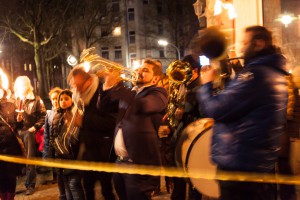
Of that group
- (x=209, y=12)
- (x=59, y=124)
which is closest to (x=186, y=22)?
(x=209, y=12)

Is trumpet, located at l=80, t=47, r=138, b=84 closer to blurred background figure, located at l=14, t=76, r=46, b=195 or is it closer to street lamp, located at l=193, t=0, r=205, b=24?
blurred background figure, located at l=14, t=76, r=46, b=195

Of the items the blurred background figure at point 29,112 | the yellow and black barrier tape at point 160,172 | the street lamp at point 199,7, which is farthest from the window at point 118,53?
the yellow and black barrier tape at point 160,172

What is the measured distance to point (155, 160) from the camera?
443cm

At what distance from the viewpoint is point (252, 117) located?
3.10m

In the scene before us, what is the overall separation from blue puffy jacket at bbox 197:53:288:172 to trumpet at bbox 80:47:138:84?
78.1 inches

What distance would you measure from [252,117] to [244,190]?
53 cm

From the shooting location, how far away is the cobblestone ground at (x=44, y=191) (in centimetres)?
711

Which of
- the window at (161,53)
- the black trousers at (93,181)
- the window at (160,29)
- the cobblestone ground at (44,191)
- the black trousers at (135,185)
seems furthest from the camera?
the window at (161,53)

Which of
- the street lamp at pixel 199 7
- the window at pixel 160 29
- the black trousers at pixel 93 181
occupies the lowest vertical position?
the black trousers at pixel 93 181

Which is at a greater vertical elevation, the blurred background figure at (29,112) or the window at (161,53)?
the window at (161,53)

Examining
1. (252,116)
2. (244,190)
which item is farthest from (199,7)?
(244,190)

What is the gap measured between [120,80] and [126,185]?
1.18 m

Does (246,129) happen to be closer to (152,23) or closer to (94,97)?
(94,97)

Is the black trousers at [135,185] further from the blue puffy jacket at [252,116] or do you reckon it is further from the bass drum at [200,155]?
the blue puffy jacket at [252,116]
